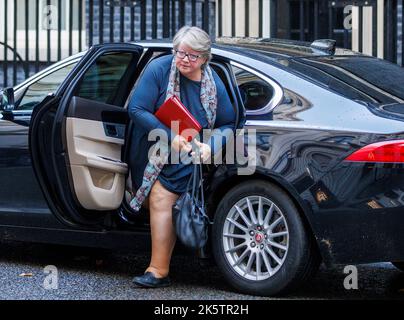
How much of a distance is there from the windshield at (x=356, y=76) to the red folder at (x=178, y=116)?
27.6 inches

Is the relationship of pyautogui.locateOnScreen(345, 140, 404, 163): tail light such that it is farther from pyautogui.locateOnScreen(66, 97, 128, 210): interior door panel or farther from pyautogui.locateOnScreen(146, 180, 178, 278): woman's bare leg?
pyautogui.locateOnScreen(66, 97, 128, 210): interior door panel

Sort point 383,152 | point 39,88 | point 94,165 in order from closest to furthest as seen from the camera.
Answer: point 383,152
point 94,165
point 39,88

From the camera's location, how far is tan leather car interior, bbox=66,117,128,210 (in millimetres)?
6523

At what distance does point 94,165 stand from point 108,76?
27.8 inches

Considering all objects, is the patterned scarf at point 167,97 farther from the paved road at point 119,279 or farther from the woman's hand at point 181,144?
the paved road at point 119,279

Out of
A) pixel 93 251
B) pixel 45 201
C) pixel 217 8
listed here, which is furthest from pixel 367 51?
pixel 45 201

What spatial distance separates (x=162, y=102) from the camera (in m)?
6.45

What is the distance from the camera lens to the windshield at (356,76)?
6354 mm

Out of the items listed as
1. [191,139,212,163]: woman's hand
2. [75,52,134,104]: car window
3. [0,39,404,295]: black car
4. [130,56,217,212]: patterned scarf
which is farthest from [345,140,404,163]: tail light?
[75,52,134,104]: car window

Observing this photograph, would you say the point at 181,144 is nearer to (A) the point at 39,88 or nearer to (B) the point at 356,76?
(B) the point at 356,76

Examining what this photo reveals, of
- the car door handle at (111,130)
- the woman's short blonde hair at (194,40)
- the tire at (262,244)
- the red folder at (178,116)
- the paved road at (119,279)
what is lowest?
the paved road at (119,279)

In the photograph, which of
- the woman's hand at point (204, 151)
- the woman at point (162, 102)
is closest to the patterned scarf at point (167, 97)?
the woman at point (162, 102)

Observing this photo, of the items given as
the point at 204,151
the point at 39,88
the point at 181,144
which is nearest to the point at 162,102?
the point at 181,144

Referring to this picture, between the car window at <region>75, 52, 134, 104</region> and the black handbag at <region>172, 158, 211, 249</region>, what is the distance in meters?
0.92
